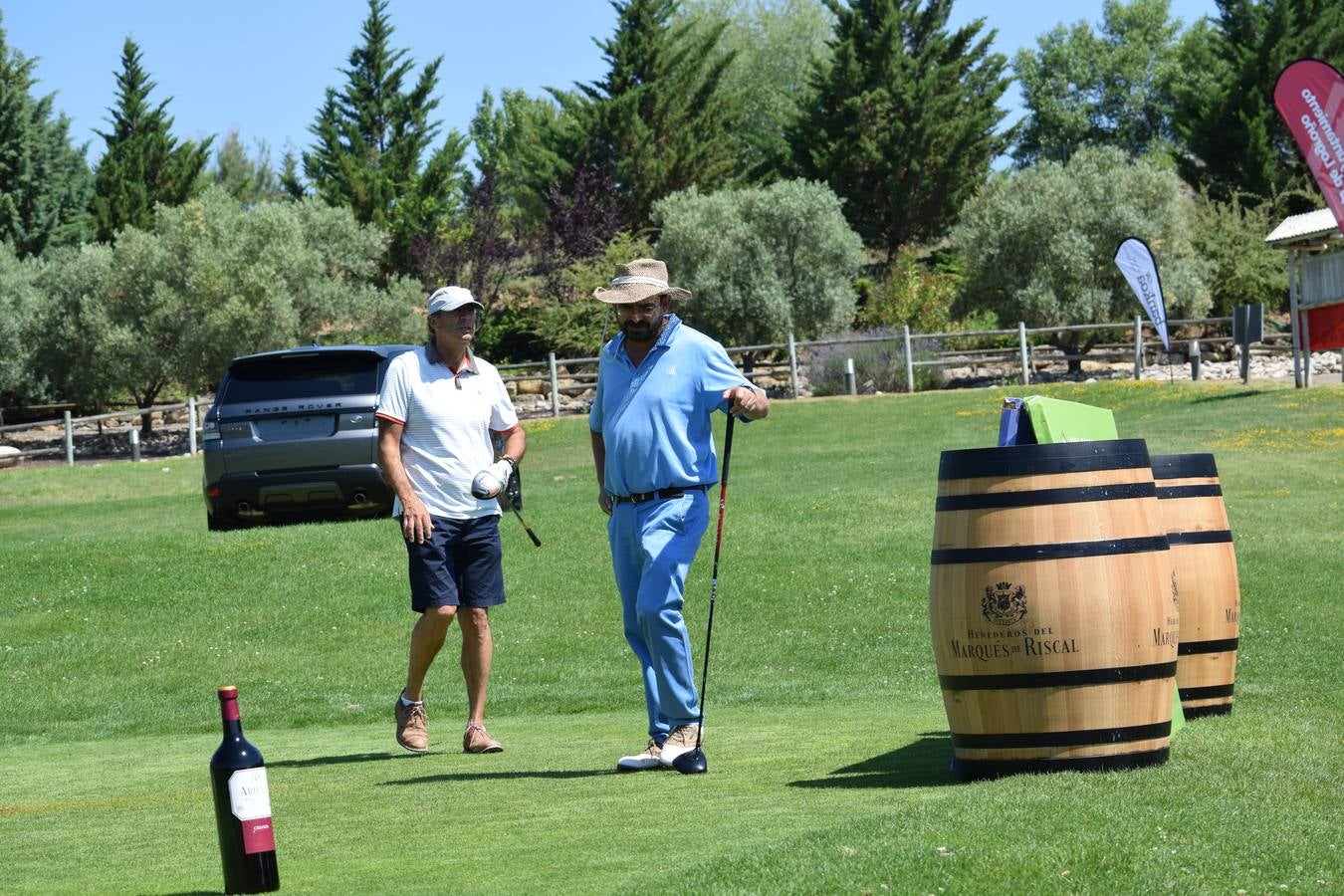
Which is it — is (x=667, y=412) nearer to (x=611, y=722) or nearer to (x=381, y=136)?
(x=611, y=722)

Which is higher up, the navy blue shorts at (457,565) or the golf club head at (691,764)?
the navy blue shorts at (457,565)

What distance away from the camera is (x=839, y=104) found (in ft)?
204

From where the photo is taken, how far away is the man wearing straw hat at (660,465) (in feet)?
24.6

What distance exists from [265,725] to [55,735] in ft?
4.27

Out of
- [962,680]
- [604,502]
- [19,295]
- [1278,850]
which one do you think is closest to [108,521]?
[604,502]

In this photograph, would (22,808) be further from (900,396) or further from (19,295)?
(19,295)

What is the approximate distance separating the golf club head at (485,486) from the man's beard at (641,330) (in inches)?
42.8

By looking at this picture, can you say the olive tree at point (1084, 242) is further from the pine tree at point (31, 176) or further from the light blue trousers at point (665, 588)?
the light blue trousers at point (665, 588)

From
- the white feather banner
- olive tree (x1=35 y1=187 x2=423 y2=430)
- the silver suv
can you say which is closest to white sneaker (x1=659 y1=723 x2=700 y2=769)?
the silver suv

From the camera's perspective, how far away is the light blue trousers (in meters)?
7.50

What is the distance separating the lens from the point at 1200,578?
771cm

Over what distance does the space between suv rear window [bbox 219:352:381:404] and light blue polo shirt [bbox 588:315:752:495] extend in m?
10.0

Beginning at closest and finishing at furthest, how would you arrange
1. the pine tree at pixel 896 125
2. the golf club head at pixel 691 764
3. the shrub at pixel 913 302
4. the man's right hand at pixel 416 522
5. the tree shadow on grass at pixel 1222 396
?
the golf club head at pixel 691 764 → the man's right hand at pixel 416 522 → the tree shadow on grass at pixel 1222 396 → the shrub at pixel 913 302 → the pine tree at pixel 896 125

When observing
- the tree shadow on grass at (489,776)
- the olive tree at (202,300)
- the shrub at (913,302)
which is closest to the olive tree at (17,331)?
the olive tree at (202,300)
